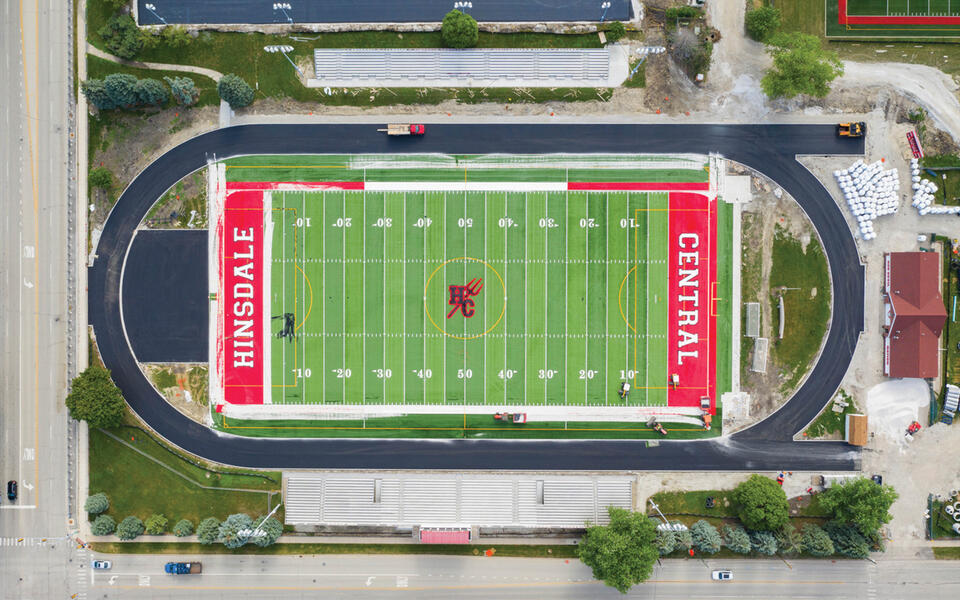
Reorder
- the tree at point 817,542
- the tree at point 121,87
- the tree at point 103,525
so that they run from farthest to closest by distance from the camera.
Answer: the tree at point 103,525 → the tree at point 121,87 → the tree at point 817,542

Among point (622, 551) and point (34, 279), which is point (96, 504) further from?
point (622, 551)

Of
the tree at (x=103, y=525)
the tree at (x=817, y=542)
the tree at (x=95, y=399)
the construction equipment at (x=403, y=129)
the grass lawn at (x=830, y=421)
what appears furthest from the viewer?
the grass lawn at (x=830, y=421)

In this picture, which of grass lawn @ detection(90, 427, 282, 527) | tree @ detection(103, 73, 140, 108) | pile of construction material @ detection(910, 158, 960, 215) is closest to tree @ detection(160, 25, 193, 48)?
tree @ detection(103, 73, 140, 108)

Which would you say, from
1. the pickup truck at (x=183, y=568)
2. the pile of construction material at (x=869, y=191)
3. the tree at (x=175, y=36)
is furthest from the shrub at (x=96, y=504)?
the pile of construction material at (x=869, y=191)

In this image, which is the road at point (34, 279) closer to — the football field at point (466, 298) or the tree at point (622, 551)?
the football field at point (466, 298)

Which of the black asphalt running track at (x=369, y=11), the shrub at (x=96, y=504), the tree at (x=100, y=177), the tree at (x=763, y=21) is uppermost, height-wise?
the black asphalt running track at (x=369, y=11)

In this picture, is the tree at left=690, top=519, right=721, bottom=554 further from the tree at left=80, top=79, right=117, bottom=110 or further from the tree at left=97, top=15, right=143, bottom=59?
the tree at left=97, top=15, right=143, bottom=59
